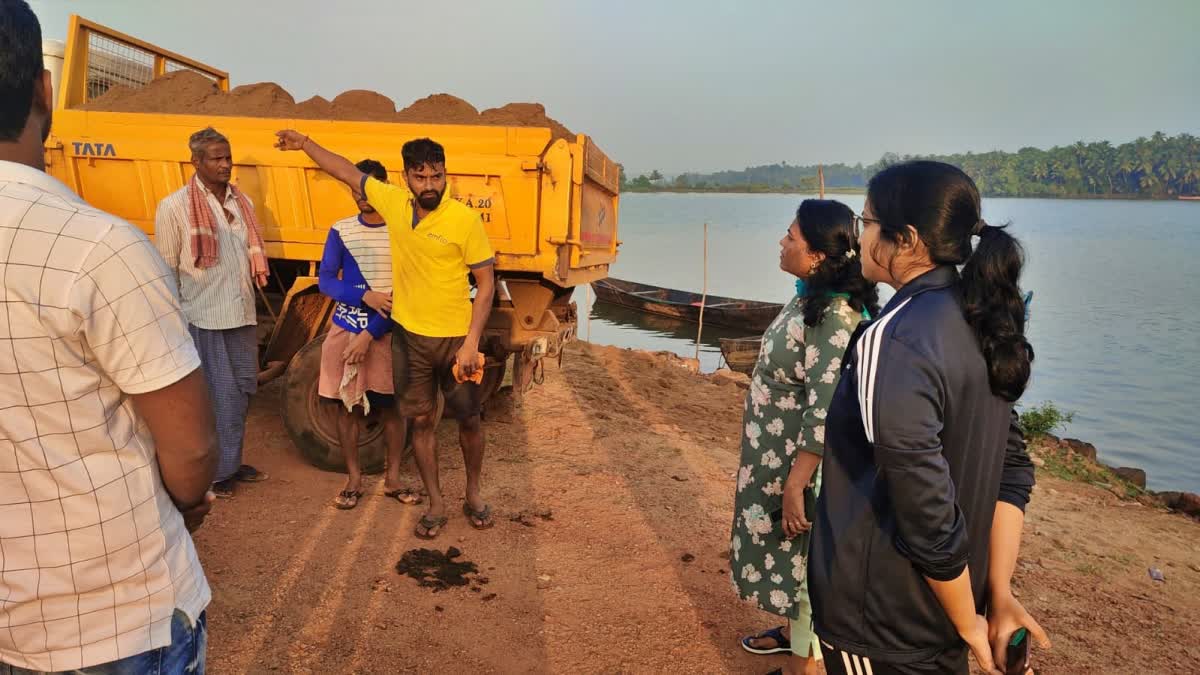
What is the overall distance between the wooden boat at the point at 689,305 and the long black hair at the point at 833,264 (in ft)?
46.0

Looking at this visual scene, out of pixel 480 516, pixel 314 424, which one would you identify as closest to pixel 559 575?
pixel 480 516

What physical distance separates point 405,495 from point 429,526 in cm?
51

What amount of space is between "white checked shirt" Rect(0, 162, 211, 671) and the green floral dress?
1.84m

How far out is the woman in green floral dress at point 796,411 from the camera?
2.39 metres

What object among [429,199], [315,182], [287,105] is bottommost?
[429,199]

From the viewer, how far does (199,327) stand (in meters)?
4.02

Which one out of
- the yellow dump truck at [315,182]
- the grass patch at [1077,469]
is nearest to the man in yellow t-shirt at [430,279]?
the yellow dump truck at [315,182]

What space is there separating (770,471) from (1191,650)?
2.85 meters

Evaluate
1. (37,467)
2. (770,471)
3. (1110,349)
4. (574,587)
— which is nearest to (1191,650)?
(770,471)

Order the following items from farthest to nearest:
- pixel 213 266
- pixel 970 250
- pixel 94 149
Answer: pixel 94 149 → pixel 213 266 → pixel 970 250

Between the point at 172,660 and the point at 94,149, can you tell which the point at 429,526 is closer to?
the point at 172,660

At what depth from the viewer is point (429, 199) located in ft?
11.6

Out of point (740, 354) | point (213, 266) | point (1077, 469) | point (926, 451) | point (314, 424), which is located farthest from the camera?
point (740, 354)

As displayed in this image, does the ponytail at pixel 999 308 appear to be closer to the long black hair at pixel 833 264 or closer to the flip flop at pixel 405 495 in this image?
the long black hair at pixel 833 264
